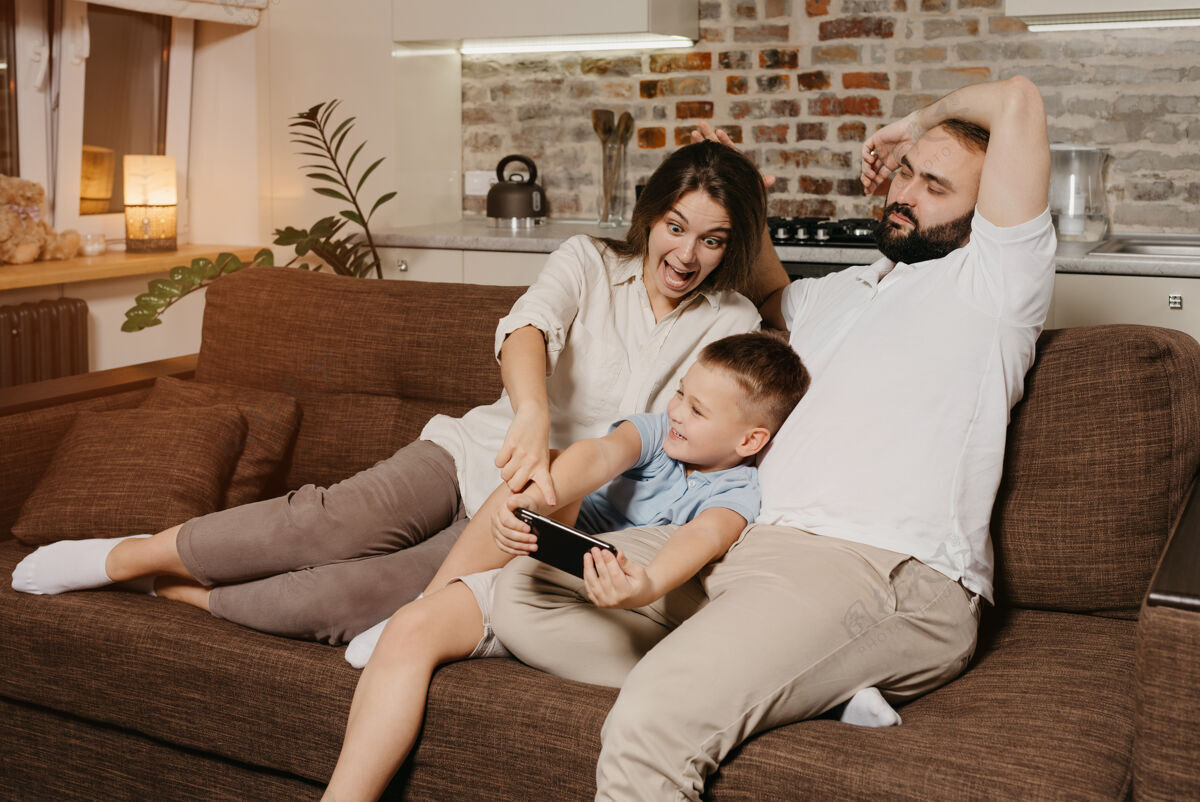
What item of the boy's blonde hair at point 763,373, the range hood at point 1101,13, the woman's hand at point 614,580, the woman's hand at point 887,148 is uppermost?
the range hood at point 1101,13

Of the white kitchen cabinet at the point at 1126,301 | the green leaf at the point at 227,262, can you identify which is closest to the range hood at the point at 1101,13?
the white kitchen cabinet at the point at 1126,301

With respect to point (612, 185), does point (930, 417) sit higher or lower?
lower

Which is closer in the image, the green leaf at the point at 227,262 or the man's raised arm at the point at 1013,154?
the man's raised arm at the point at 1013,154

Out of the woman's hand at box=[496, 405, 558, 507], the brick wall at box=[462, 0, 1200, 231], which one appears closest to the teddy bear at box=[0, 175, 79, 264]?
the brick wall at box=[462, 0, 1200, 231]

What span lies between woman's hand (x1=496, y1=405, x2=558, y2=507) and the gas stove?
1685 mm

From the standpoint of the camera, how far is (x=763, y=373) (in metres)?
1.76

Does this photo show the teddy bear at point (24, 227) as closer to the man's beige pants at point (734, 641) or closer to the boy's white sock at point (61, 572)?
the boy's white sock at point (61, 572)

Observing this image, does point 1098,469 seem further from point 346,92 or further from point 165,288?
point 346,92

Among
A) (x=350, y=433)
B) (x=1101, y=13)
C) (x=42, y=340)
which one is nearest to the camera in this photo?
(x=350, y=433)

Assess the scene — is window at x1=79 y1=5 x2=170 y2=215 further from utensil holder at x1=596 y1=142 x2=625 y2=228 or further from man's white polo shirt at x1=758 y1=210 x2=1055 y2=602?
man's white polo shirt at x1=758 y1=210 x2=1055 y2=602

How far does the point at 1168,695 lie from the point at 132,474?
1.79 metres

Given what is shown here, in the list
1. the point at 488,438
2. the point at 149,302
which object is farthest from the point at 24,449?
the point at 149,302

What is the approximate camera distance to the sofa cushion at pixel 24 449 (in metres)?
2.19

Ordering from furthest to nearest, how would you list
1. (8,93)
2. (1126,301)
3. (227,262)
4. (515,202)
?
(515,202)
(8,93)
(227,262)
(1126,301)
